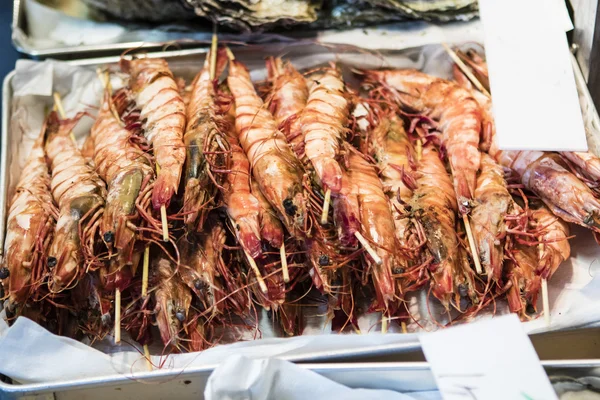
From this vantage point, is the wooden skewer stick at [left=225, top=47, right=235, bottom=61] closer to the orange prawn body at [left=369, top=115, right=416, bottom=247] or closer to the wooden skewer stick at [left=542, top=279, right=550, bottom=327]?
the orange prawn body at [left=369, top=115, right=416, bottom=247]

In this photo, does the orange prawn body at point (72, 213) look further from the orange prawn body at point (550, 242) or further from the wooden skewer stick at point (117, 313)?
the orange prawn body at point (550, 242)

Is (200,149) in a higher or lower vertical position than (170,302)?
higher

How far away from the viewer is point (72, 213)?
2.42 metres

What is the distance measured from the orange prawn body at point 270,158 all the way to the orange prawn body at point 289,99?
0.07 m

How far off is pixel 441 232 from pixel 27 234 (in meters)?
1.70

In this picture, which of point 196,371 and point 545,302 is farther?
point 545,302

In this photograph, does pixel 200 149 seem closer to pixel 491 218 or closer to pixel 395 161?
pixel 395 161

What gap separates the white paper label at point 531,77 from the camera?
7.79 feet

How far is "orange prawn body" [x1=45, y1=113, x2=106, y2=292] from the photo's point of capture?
91.1 inches

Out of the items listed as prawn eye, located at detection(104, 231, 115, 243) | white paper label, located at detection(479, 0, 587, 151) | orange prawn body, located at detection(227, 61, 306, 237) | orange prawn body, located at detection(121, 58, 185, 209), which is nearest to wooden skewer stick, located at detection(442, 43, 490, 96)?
white paper label, located at detection(479, 0, 587, 151)

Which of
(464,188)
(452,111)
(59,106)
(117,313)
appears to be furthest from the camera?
(59,106)

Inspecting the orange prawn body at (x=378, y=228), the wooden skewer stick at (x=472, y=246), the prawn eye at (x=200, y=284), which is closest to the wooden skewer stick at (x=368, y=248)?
the orange prawn body at (x=378, y=228)

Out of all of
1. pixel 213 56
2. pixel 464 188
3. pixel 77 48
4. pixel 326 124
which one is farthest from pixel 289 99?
pixel 77 48

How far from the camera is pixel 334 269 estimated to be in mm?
2334
